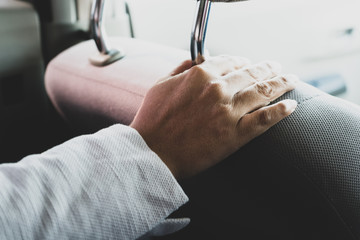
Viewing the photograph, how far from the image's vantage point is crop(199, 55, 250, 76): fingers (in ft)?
1.61

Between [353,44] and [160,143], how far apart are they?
3.01ft

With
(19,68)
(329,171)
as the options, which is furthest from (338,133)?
(19,68)

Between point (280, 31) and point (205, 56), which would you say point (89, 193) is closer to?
point (205, 56)

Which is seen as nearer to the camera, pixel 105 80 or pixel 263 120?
pixel 263 120

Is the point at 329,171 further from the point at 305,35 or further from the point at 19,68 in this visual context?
the point at 305,35

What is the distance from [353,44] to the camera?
1152mm

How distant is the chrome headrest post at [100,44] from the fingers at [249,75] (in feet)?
0.91

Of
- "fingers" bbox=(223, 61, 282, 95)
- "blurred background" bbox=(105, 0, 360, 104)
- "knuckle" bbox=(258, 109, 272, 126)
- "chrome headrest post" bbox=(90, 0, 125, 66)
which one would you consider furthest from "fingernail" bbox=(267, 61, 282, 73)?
"blurred background" bbox=(105, 0, 360, 104)

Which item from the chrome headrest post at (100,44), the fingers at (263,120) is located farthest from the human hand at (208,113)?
the chrome headrest post at (100,44)

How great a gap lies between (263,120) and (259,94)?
4 cm

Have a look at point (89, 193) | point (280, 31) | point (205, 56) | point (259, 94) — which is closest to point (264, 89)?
point (259, 94)

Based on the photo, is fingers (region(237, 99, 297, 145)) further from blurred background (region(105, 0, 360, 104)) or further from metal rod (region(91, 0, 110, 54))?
blurred background (region(105, 0, 360, 104))

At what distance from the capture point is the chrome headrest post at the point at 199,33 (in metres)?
0.53

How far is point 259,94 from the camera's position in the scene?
17.9 inches
